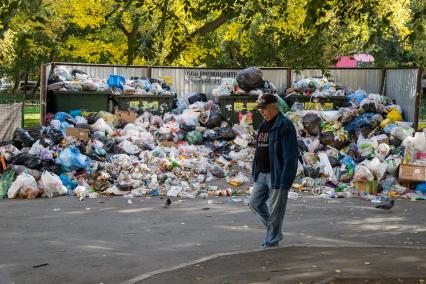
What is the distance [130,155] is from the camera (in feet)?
48.1

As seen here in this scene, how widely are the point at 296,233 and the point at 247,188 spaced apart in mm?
4366

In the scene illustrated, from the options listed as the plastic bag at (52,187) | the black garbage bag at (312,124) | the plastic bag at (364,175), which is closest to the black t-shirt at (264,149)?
the plastic bag at (364,175)

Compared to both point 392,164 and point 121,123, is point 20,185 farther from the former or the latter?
point 392,164

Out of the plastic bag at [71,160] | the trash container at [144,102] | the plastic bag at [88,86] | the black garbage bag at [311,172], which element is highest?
the plastic bag at [88,86]

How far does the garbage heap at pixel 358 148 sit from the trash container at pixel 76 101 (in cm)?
467

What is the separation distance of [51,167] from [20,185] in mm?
1068

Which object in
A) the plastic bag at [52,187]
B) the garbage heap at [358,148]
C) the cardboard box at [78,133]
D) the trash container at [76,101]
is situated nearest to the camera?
the plastic bag at [52,187]

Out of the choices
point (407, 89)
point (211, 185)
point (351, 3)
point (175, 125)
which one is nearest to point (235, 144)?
point (175, 125)

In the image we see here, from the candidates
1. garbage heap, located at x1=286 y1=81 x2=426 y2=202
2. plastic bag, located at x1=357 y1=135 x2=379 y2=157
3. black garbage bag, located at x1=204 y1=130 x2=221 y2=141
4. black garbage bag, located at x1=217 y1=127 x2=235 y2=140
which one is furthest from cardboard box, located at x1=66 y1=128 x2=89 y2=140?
plastic bag, located at x1=357 y1=135 x2=379 y2=157

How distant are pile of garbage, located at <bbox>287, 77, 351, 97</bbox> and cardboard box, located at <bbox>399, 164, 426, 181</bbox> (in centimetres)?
445

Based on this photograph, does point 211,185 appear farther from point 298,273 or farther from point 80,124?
point 298,273

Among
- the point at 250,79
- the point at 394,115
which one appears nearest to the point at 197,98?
the point at 250,79

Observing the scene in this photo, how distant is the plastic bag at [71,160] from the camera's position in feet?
44.2

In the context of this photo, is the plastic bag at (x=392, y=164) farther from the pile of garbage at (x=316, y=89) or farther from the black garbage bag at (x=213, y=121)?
the black garbage bag at (x=213, y=121)
